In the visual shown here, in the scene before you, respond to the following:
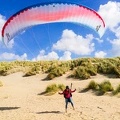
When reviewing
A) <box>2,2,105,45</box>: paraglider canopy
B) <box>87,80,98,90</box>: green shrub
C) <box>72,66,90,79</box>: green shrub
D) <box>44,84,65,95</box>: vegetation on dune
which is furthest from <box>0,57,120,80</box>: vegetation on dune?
<box>2,2,105,45</box>: paraglider canopy

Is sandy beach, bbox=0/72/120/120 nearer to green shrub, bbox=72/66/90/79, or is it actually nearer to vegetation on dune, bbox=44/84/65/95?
vegetation on dune, bbox=44/84/65/95

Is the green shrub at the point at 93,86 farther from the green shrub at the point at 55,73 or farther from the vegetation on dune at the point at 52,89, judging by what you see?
the green shrub at the point at 55,73

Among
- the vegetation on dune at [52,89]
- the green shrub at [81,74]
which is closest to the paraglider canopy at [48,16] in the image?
the vegetation on dune at [52,89]

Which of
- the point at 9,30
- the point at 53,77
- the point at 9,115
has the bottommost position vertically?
the point at 9,115

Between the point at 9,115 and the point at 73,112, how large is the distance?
3.44 meters

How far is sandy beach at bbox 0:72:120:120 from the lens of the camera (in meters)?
16.1

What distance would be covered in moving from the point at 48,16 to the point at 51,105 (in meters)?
5.51

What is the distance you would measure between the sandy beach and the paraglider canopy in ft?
14.8

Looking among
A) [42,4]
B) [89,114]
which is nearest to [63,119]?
[89,114]

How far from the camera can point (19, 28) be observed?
68.5 ft

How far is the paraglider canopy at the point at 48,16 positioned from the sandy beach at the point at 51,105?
14.8 ft

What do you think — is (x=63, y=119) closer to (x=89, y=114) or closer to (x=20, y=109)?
(x=89, y=114)

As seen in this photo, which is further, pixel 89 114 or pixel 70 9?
pixel 70 9

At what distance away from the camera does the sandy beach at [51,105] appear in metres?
16.1
